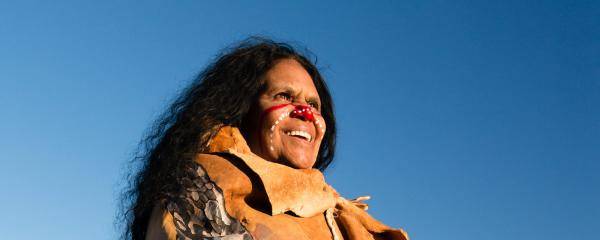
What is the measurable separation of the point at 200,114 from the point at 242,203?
99 centimetres

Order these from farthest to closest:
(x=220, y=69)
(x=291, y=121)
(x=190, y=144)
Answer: (x=220, y=69), (x=291, y=121), (x=190, y=144)

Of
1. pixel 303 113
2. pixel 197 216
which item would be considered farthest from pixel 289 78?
pixel 197 216

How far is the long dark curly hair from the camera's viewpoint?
495 cm

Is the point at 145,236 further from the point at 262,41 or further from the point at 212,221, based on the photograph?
the point at 262,41

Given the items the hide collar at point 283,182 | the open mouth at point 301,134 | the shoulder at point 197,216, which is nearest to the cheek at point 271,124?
the open mouth at point 301,134

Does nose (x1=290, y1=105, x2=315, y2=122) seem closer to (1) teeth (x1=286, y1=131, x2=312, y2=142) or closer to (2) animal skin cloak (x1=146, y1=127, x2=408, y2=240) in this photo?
(1) teeth (x1=286, y1=131, x2=312, y2=142)

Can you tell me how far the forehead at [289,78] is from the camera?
5648 millimetres

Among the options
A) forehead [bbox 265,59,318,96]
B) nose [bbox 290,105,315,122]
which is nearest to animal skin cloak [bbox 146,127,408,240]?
nose [bbox 290,105,315,122]

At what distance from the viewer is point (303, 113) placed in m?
5.54

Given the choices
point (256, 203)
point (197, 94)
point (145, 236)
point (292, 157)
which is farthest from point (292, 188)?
point (197, 94)

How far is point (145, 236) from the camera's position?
500 cm

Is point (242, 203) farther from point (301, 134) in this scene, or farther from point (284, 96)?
point (284, 96)

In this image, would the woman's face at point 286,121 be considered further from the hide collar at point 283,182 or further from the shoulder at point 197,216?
the shoulder at point 197,216

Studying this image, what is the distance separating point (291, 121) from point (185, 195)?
1159mm
